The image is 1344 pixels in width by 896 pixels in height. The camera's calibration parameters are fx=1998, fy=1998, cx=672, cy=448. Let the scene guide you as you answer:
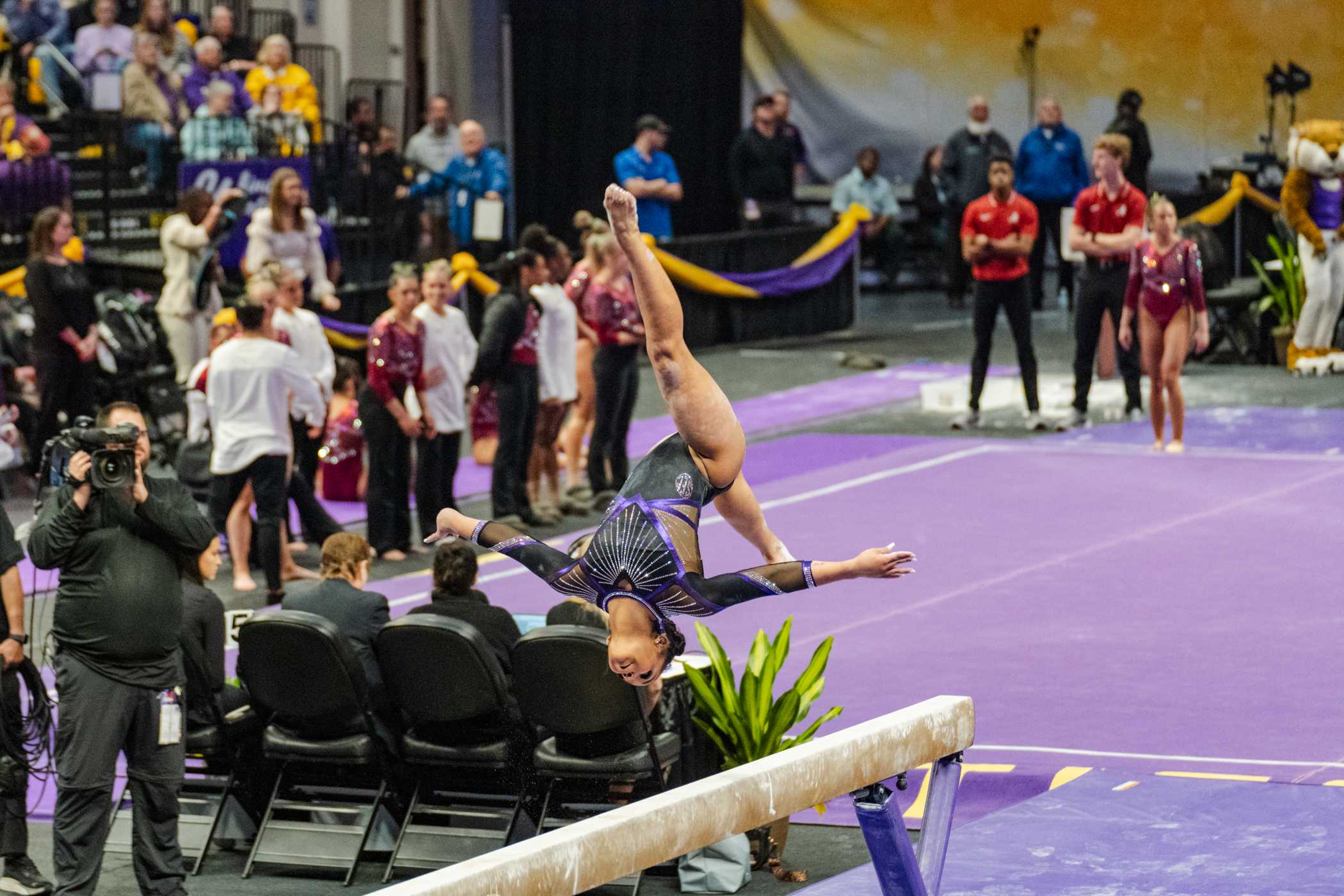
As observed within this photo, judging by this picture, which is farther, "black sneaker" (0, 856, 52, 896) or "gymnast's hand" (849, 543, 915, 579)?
"black sneaker" (0, 856, 52, 896)

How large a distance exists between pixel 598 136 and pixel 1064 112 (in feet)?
16.2

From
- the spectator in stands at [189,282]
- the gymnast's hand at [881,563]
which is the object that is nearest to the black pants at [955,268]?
the spectator in stands at [189,282]

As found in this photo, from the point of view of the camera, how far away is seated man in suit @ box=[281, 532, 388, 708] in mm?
6773

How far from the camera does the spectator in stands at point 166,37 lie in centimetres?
1639

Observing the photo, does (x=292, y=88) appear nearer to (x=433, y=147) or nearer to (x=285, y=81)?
(x=285, y=81)

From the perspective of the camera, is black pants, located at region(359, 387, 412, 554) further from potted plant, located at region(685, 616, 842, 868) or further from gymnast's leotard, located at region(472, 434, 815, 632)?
gymnast's leotard, located at region(472, 434, 815, 632)

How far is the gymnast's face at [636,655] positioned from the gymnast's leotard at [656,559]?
61 mm

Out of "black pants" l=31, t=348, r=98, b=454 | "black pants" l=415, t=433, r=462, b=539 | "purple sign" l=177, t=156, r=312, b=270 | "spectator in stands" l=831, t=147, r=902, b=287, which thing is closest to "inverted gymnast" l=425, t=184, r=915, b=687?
"black pants" l=415, t=433, r=462, b=539

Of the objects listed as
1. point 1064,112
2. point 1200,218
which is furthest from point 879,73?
point 1200,218

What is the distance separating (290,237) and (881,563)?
8.79 metres

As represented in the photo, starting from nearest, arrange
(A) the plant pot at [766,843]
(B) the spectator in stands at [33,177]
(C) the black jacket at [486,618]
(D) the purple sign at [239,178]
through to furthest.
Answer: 1. (A) the plant pot at [766,843]
2. (C) the black jacket at [486,618]
3. (B) the spectator in stands at [33,177]
4. (D) the purple sign at [239,178]

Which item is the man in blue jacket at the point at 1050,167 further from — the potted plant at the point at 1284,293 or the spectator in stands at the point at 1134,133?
the potted plant at the point at 1284,293

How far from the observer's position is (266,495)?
9414 mm

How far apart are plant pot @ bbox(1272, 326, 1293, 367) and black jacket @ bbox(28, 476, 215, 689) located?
11072 millimetres
